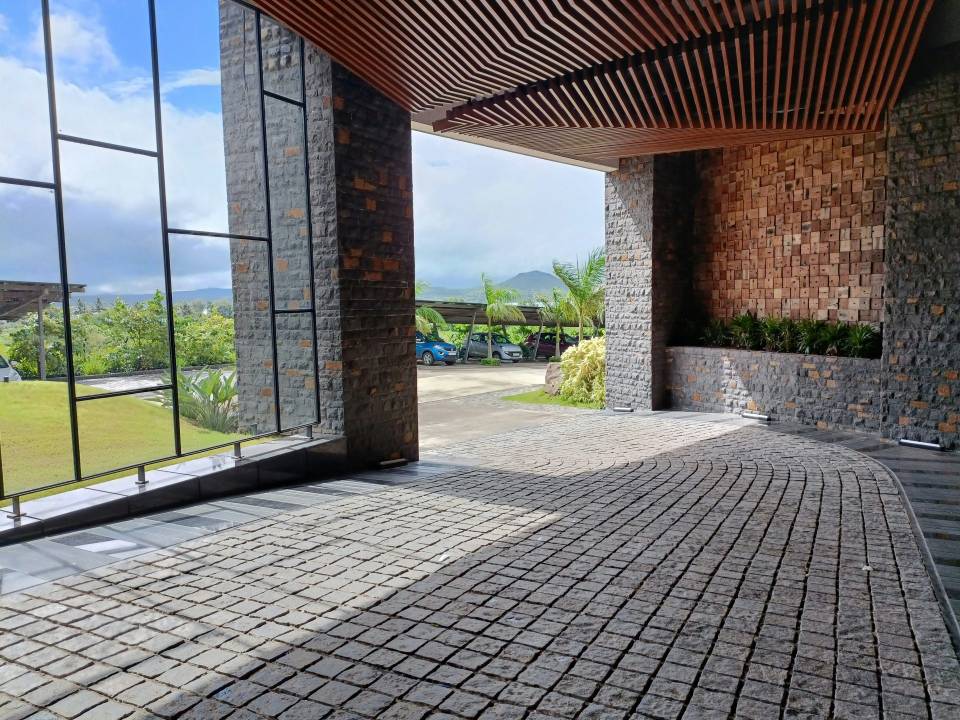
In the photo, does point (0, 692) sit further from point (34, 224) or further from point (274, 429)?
point (274, 429)

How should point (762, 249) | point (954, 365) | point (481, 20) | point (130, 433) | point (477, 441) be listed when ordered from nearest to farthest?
point (481, 20) < point (130, 433) < point (954, 365) < point (477, 441) < point (762, 249)

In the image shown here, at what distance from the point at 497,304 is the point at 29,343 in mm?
17843

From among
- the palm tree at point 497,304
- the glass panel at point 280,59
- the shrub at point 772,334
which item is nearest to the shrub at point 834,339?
the shrub at point 772,334

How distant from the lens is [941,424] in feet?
22.5

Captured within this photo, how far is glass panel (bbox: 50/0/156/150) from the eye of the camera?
4.06m

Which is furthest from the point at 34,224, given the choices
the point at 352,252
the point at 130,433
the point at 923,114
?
the point at 923,114

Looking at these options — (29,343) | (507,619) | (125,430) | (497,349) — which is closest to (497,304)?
(497,349)

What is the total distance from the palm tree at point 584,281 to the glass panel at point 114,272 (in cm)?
1233

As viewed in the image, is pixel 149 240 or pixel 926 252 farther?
pixel 926 252

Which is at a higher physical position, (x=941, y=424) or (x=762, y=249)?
(x=762, y=249)

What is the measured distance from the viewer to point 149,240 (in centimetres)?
471

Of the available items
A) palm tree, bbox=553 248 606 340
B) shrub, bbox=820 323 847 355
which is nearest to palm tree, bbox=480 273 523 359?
palm tree, bbox=553 248 606 340

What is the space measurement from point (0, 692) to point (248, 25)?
5.30m

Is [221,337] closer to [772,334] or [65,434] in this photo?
[65,434]
